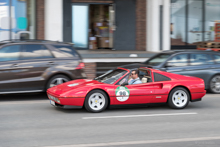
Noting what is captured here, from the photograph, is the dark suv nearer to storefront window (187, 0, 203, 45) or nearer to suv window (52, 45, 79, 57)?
suv window (52, 45, 79, 57)

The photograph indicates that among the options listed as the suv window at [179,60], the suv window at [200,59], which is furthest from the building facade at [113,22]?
the suv window at [179,60]

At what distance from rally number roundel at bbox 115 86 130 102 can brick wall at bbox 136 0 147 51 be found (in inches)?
452

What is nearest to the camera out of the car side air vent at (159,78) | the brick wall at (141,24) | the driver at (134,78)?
the driver at (134,78)

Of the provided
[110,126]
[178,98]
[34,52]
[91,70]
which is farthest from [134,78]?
[91,70]

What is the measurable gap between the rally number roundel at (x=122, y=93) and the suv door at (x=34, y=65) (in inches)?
112

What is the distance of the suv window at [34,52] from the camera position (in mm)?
10383

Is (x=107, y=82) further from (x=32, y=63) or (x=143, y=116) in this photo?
(x=32, y=63)

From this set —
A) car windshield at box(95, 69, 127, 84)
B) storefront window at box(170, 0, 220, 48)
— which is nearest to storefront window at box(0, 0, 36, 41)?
storefront window at box(170, 0, 220, 48)

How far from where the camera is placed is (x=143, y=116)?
324 inches

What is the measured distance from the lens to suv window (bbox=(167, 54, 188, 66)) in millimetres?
12023

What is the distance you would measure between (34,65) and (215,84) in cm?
616

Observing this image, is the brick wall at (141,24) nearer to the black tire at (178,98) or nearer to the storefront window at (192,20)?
the storefront window at (192,20)

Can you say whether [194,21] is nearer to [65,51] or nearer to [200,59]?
[200,59]

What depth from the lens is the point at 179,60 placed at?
39.7 ft
